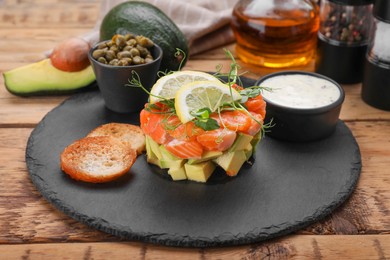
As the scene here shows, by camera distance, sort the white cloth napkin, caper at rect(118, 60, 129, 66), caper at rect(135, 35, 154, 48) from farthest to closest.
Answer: the white cloth napkin, caper at rect(135, 35, 154, 48), caper at rect(118, 60, 129, 66)

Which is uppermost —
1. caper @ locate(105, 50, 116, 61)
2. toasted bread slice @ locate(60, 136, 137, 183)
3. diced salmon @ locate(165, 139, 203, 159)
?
caper @ locate(105, 50, 116, 61)

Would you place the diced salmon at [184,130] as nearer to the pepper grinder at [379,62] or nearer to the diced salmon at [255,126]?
the diced salmon at [255,126]

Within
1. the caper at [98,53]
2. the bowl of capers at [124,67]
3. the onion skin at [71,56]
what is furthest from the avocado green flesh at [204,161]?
the onion skin at [71,56]

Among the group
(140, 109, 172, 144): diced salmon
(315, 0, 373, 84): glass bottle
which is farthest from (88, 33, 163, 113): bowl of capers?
(315, 0, 373, 84): glass bottle

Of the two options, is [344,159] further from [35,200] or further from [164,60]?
[35,200]

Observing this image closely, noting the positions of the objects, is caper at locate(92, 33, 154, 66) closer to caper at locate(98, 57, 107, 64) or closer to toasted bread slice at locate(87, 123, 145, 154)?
caper at locate(98, 57, 107, 64)
